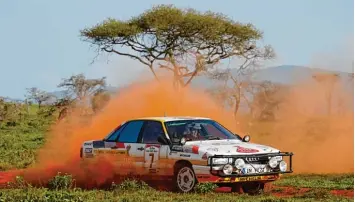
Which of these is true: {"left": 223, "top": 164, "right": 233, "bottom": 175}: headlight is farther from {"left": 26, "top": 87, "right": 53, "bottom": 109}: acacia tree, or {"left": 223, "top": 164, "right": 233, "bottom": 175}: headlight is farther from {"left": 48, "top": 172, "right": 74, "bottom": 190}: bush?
{"left": 26, "top": 87, "right": 53, "bottom": 109}: acacia tree

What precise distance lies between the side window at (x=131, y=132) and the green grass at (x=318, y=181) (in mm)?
3107

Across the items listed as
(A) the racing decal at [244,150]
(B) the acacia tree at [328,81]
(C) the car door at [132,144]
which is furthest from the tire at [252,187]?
(B) the acacia tree at [328,81]

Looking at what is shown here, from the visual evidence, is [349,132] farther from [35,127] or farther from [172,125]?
[35,127]

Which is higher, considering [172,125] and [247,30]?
[247,30]

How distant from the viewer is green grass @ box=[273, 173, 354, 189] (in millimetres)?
16019

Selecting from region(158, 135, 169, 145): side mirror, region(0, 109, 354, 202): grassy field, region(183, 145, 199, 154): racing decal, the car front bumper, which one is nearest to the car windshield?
region(158, 135, 169, 145): side mirror

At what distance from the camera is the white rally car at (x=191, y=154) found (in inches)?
550

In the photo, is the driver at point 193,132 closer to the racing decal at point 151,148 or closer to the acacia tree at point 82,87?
the racing decal at point 151,148

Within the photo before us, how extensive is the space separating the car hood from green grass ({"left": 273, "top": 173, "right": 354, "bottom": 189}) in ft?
6.72

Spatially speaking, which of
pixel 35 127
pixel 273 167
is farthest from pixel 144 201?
pixel 35 127

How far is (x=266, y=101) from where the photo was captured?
5666cm

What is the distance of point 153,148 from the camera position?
Answer: 15156 millimetres

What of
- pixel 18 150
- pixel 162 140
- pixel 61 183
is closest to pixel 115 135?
pixel 162 140

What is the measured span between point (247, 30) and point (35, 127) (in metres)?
14.1
